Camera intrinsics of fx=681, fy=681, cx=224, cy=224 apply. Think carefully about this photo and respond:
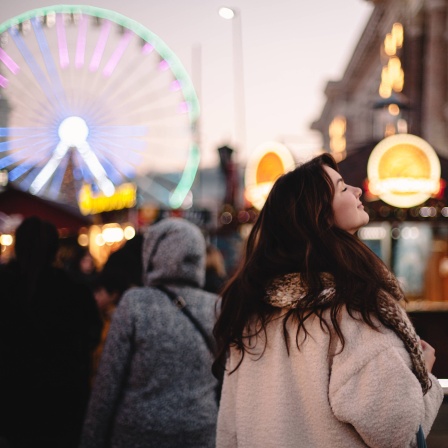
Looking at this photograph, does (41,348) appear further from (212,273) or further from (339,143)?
(339,143)

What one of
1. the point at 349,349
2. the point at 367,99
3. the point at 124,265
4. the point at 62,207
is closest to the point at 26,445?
the point at 124,265

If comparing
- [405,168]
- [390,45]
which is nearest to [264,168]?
[405,168]

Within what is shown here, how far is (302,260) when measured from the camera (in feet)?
6.54

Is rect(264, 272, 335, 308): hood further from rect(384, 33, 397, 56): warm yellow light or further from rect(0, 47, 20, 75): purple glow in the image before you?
rect(384, 33, 397, 56): warm yellow light

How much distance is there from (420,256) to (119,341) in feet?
41.1

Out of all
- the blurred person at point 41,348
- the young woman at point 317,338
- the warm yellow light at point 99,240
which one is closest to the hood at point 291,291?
the young woman at point 317,338

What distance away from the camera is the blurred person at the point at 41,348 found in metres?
3.23

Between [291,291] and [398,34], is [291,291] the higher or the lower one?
the lower one

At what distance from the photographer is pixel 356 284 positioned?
1.85 meters

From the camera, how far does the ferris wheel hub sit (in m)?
17.1

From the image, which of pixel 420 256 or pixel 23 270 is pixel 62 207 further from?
pixel 23 270

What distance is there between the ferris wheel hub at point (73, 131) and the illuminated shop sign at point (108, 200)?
6.96 ft

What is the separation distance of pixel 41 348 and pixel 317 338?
1.83 meters

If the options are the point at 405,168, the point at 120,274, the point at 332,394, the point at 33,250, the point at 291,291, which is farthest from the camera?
the point at 405,168
